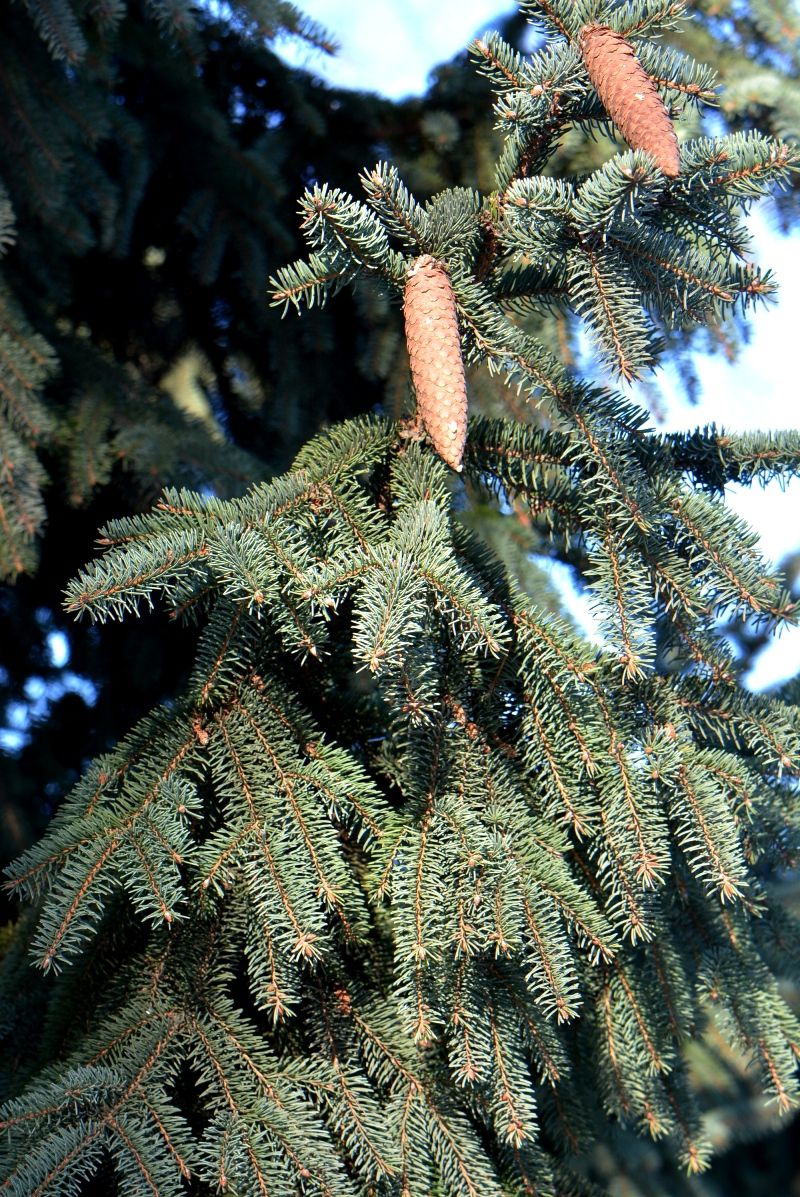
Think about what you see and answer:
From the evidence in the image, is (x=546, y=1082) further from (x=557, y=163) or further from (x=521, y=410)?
(x=557, y=163)

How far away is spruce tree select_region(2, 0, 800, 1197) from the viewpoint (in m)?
0.77

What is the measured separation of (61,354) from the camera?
1.55m

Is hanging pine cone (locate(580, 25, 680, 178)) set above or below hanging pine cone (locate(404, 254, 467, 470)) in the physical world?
above

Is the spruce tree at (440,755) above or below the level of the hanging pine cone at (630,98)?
below

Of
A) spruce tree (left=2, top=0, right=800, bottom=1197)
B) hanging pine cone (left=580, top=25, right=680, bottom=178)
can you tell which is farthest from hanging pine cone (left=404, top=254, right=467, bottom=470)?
hanging pine cone (left=580, top=25, right=680, bottom=178)

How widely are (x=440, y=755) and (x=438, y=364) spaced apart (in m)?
0.30

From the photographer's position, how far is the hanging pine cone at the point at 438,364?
780mm

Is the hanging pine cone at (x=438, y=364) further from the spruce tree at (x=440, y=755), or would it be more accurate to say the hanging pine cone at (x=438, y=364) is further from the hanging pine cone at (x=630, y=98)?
the hanging pine cone at (x=630, y=98)

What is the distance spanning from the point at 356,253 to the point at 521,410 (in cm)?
90

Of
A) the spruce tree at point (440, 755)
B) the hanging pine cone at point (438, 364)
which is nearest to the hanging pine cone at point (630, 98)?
the spruce tree at point (440, 755)

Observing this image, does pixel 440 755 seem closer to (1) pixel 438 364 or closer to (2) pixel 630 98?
(1) pixel 438 364

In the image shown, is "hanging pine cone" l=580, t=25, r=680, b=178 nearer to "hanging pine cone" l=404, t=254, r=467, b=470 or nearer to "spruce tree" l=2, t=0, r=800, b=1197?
"spruce tree" l=2, t=0, r=800, b=1197

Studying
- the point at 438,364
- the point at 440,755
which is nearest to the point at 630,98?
the point at 438,364

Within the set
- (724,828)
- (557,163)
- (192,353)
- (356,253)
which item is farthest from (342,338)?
(724,828)
